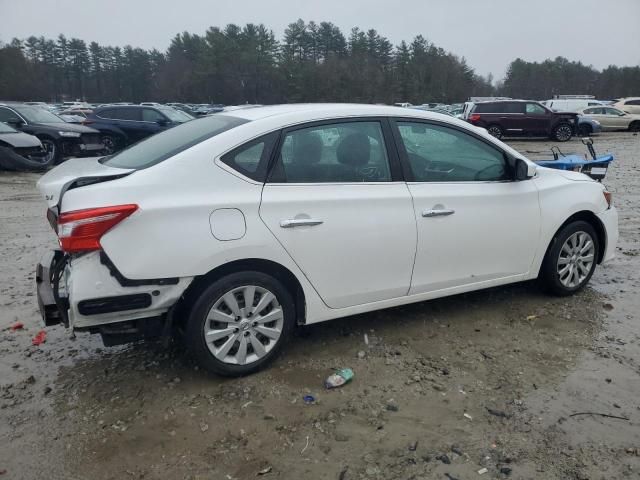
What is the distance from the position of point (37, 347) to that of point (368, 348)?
2.40 metres

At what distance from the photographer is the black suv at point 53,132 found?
13602 mm

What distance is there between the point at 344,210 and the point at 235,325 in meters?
1.01

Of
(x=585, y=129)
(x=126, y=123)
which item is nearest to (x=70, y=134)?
(x=126, y=123)

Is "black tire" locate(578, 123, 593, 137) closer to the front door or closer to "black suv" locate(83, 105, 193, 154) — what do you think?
"black suv" locate(83, 105, 193, 154)

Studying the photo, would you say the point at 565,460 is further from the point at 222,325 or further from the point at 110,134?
the point at 110,134

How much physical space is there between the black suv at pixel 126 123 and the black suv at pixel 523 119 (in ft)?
43.5

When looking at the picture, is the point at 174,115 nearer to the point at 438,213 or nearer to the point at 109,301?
the point at 438,213

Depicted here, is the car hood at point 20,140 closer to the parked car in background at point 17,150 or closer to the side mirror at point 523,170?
the parked car in background at point 17,150

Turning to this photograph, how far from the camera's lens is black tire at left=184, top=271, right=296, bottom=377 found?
3.07 meters

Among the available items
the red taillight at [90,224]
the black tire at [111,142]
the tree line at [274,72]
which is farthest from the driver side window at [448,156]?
the tree line at [274,72]

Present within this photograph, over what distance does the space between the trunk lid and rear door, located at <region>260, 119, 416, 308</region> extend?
0.94 m

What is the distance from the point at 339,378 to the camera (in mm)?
3297

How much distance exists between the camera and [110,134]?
15625 millimetres

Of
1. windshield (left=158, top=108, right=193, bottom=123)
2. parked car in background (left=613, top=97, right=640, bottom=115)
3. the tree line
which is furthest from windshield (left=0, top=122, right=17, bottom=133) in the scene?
the tree line
